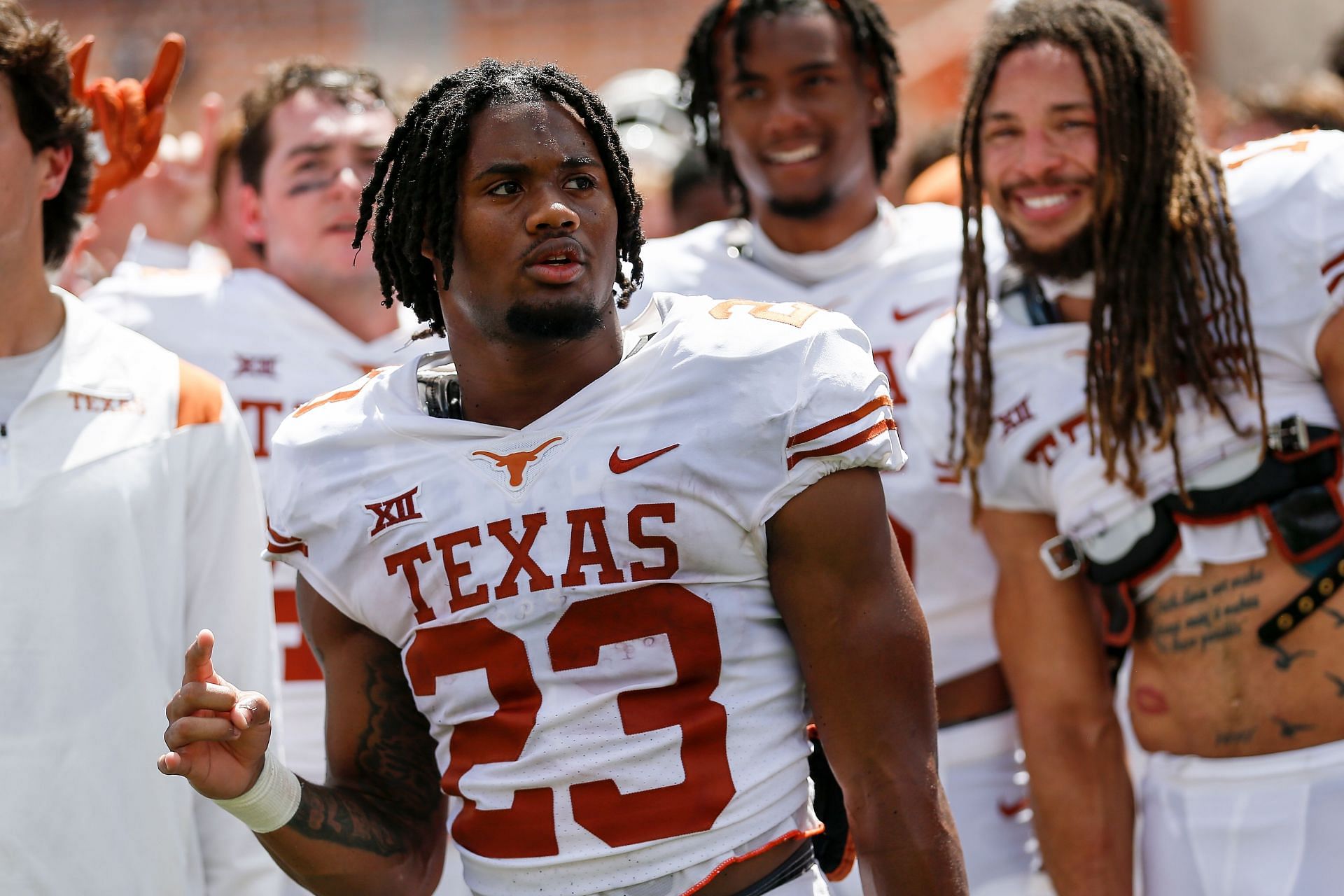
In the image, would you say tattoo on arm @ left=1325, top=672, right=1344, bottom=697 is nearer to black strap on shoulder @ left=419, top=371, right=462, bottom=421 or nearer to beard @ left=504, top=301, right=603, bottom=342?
beard @ left=504, top=301, right=603, bottom=342

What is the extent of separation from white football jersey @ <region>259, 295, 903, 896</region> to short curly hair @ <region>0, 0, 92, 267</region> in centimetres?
113

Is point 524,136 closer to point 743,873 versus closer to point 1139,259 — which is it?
point 743,873

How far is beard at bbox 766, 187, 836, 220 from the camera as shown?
3.76 metres

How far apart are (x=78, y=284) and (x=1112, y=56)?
10.0 ft

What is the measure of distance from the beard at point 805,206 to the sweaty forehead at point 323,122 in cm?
97

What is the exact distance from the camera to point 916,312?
3607mm

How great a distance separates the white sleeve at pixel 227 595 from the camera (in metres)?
2.81

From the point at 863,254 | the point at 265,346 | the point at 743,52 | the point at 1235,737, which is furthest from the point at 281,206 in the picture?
the point at 1235,737

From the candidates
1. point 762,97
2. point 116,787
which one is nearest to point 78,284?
point 762,97

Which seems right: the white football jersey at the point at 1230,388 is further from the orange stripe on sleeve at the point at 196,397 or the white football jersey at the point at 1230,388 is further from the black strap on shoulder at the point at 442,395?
the orange stripe on sleeve at the point at 196,397

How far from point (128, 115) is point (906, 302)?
5.71ft

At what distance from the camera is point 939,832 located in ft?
7.07

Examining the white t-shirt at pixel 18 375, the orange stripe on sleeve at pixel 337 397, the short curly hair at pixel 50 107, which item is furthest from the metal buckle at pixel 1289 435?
the short curly hair at pixel 50 107

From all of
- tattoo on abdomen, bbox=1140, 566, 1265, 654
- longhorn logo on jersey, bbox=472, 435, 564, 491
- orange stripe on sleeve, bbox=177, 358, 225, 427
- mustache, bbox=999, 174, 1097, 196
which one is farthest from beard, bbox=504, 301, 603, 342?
tattoo on abdomen, bbox=1140, 566, 1265, 654
